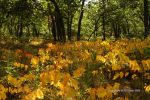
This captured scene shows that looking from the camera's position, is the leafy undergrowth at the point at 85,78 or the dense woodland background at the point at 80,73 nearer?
the leafy undergrowth at the point at 85,78

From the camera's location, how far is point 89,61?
941 centimetres

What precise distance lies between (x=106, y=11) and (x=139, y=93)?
1007 inches

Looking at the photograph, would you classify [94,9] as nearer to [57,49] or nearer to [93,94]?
[57,49]

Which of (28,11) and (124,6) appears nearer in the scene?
(28,11)

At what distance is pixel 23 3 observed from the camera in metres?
22.7

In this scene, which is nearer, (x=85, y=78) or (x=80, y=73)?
(x=80, y=73)

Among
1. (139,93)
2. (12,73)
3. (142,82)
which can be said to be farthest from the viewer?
(12,73)

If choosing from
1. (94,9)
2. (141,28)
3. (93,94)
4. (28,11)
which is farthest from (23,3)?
(141,28)

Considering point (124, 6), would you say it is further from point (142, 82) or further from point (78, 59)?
point (142, 82)

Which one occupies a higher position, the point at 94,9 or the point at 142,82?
the point at 94,9

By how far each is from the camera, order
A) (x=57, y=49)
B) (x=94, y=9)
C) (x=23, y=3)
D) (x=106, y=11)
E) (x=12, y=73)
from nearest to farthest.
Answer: (x=12, y=73) → (x=57, y=49) → (x=23, y=3) → (x=106, y=11) → (x=94, y=9)

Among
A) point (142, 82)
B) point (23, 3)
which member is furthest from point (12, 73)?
point (23, 3)

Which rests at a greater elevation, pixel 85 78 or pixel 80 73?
pixel 80 73

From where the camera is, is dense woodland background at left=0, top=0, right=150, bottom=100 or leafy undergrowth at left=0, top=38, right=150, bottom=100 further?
dense woodland background at left=0, top=0, right=150, bottom=100
